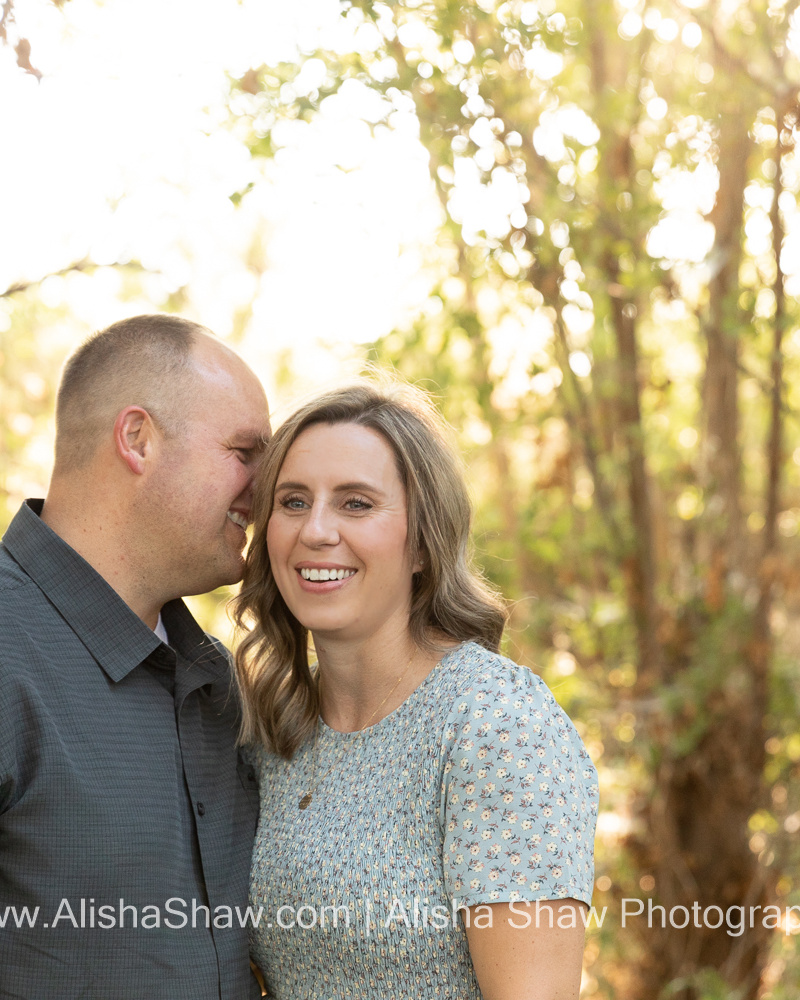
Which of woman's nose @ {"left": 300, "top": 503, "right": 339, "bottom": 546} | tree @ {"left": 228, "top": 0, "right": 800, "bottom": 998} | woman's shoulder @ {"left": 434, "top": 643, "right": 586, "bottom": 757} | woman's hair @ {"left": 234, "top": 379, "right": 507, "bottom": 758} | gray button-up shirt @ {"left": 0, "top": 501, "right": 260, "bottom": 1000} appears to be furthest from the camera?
tree @ {"left": 228, "top": 0, "right": 800, "bottom": 998}

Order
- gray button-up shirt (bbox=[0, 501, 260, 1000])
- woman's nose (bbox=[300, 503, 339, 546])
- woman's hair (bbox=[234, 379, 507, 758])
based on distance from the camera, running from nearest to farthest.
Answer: gray button-up shirt (bbox=[0, 501, 260, 1000]), woman's nose (bbox=[300, 503, 339, 546]), woman's hair (bbox=[234, 379, 507, 758])

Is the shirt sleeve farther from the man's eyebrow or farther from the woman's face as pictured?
the man's eyebrow

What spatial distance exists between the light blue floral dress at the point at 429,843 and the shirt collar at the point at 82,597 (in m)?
0.48

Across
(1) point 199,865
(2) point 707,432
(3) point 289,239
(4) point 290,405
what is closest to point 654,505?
(2) point 707,432

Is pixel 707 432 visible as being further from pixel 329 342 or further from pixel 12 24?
pixel 12 24

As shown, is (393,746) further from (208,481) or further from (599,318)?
(599,318)

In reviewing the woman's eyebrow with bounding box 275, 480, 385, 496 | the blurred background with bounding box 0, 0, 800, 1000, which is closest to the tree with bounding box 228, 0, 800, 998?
the blurred background with bounding box 0, 0, 800, 1000

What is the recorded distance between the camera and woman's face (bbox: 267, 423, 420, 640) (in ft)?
6.94

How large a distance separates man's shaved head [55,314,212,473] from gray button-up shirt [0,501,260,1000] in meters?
0.21

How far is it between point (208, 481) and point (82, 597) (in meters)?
0.37

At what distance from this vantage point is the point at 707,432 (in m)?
4.18

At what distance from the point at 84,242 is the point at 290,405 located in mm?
1644

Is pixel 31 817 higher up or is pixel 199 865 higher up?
pixel 31 817

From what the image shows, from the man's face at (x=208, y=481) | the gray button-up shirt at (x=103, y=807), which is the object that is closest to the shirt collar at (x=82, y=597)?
the gray button-up shirt at (x=103, y=807)
